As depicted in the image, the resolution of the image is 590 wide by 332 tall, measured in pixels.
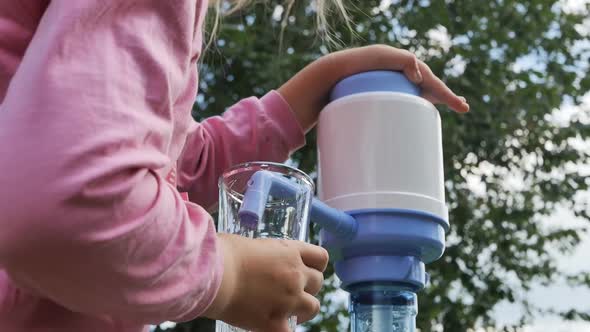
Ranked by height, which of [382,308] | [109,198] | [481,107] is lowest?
[481,107]

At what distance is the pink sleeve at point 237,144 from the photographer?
3.52 feet

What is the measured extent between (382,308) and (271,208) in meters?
0.19

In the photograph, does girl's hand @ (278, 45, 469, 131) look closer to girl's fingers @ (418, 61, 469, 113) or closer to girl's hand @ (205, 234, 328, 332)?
girl's fingers @ (418, 61, 469, 113)

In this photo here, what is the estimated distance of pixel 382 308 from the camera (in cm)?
84

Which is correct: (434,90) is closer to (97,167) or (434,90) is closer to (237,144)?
(237,144)

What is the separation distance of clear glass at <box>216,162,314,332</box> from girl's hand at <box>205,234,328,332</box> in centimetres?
6

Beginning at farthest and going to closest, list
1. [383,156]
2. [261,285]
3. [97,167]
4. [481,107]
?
[481,107]
[383,156]
[261,285]
[97,167]

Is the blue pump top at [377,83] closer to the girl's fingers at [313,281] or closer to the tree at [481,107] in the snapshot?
the girl's fingers at [313,281]

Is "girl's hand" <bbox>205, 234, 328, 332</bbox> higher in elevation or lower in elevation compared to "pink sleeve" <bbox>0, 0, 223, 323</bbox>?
lower

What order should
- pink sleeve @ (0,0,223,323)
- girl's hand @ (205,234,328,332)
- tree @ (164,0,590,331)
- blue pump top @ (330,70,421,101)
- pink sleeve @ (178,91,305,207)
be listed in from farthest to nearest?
tree @ (164,0,590,331)
pink sleeve @ (178,91,305,207)
blue pump top @ (330,70,421,101)
girl's hand @ (205,234,328,332)
pink sleeve @ (0,0,223,323)

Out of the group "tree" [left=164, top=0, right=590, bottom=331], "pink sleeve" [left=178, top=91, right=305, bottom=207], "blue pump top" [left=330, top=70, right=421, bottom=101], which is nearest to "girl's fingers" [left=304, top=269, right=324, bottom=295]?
"blue pump top" [left=330, top=70, right=421, bottom=101]

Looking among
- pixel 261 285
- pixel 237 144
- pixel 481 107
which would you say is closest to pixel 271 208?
pixel 261 285

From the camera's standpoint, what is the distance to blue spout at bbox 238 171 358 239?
0.69 meters

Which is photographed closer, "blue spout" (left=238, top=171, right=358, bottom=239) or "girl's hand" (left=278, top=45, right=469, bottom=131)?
"blue spout" (left=238, top=171, right=358, bottom=239)
